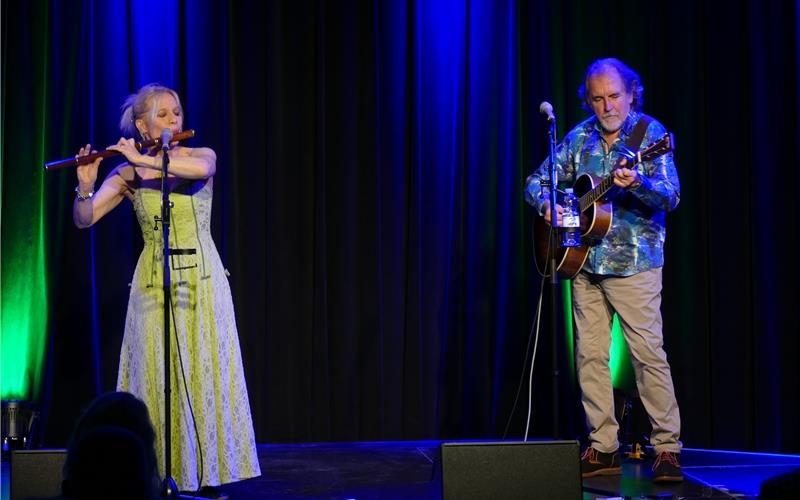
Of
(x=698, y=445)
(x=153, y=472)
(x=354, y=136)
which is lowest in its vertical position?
(x=698, y=445)

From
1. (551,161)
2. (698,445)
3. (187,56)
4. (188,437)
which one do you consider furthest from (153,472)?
(698,445)

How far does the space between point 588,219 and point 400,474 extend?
5.33 feet

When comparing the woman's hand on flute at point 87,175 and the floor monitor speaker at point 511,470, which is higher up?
the woman's hand on flute at point 87,175

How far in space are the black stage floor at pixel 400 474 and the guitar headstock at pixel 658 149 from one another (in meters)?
1.48

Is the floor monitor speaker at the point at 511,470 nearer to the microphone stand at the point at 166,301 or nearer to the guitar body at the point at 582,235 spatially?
the microphone stand at the point at 166,301

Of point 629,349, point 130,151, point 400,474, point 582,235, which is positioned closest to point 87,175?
point 130,151

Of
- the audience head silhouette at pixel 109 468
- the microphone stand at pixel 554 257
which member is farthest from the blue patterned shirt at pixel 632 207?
the audience head silhouette at pixel 109 468

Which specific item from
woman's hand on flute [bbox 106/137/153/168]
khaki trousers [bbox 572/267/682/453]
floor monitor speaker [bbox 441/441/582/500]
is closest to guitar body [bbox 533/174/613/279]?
khaki trousers [bbox 572/267/682/453]

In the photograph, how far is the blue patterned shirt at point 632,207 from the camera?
444cm

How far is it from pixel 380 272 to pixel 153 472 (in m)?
4.11

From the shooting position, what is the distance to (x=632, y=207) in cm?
465

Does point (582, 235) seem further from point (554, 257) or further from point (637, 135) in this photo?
point (637, 135)

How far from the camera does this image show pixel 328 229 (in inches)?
232

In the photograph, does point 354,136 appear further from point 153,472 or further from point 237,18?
point 153,472
